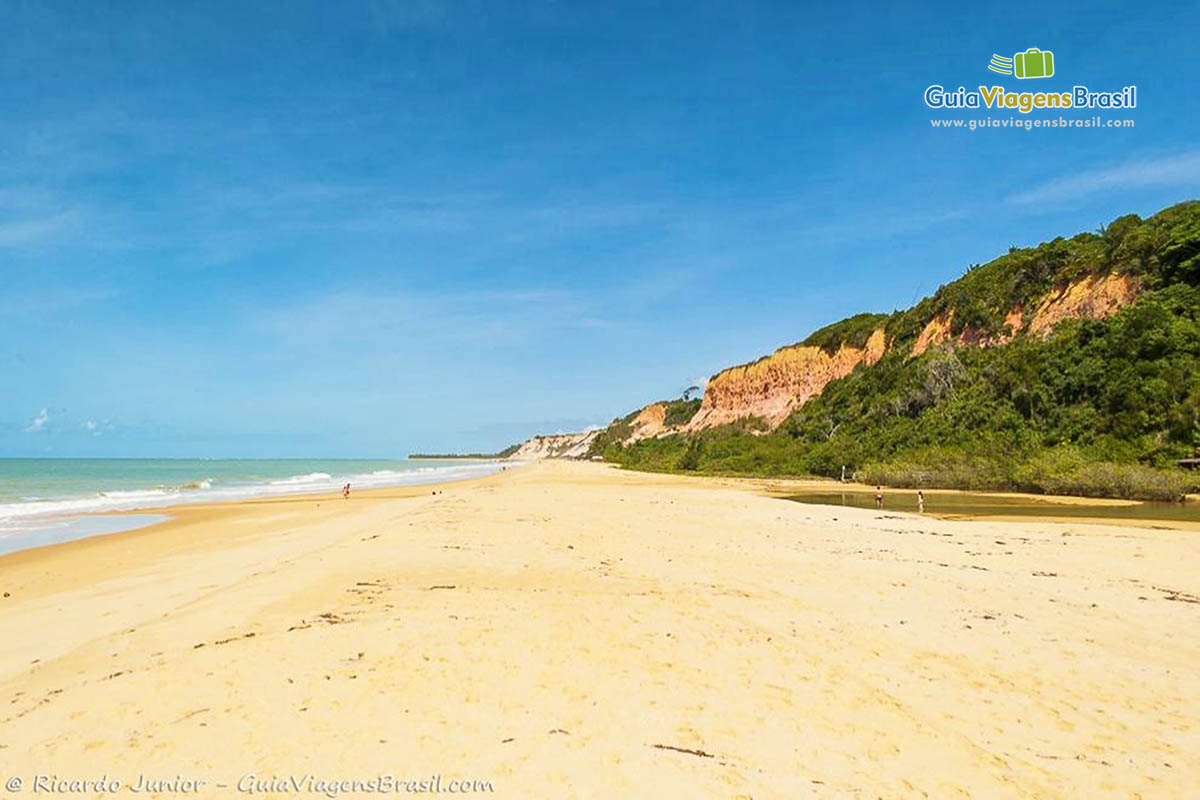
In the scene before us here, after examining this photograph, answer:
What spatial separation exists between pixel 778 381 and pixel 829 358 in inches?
277

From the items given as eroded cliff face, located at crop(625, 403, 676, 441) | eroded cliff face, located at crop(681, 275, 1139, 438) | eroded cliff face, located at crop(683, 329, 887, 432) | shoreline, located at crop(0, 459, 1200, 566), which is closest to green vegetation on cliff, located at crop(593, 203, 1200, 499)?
eroded cliff face, located at crop(681, 275, 1139, 438)

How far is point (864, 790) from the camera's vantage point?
421cm

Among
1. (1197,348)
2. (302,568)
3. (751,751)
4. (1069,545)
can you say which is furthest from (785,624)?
(1197,348)

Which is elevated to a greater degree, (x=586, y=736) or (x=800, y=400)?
(x=800, y=400)

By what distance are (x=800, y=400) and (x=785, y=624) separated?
64.3 m

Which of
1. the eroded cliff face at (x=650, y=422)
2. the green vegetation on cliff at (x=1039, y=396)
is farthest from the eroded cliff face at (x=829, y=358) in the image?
the eroded cliff face at (x=650, y=422)

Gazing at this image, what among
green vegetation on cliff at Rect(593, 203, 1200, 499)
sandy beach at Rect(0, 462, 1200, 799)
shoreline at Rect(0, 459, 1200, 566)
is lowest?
shoreline at Rect(0, 459, 1200, 566)

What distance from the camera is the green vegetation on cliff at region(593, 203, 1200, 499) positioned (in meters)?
27.4

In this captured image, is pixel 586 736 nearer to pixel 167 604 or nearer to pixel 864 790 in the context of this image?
pixel 864 790

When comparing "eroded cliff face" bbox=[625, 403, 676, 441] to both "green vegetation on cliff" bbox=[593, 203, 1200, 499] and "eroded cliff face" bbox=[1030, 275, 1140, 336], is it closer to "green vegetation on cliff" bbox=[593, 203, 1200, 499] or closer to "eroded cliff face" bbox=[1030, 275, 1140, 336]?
"green vegetation on cliff" bbox=[593, 203, 1200, 499]

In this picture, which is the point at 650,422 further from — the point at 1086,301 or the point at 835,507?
the point at 835,507

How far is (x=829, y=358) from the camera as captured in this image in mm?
68188

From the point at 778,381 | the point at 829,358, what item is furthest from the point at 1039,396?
the point at 778,381

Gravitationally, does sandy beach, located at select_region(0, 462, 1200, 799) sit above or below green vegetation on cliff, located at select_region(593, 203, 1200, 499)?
below
